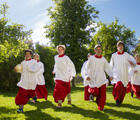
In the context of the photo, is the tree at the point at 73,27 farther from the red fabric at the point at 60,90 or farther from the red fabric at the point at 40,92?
the red fabric at the point at 60,90

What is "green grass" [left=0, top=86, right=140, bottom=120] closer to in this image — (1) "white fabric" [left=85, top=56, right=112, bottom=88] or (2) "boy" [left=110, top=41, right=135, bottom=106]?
(2) "boy" [left=110, top=41, right=135, bottom=106]

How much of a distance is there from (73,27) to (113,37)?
1121 centimetres

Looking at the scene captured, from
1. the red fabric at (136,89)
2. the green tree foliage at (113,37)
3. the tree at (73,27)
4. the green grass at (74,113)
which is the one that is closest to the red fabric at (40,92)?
the green grass at (74,113)

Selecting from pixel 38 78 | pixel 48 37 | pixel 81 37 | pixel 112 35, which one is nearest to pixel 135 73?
pixel 38 78

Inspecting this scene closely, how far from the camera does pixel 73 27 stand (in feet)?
90.3

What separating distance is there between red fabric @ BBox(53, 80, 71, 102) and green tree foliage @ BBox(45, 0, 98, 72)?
18207mm

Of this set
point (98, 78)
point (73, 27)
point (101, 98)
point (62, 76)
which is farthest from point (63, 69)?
point (73, 27)

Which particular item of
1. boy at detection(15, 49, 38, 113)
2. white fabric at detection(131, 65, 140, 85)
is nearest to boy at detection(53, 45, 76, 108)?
boy at detection(15, 49, 38, 113)

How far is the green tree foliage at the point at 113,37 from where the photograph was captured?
34.8 metres

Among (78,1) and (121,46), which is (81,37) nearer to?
(78,1)

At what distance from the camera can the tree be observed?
86.8 ft

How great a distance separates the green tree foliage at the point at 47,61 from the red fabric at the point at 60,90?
15127mm

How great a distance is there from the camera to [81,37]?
27297mm

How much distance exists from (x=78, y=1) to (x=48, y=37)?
732 cm
